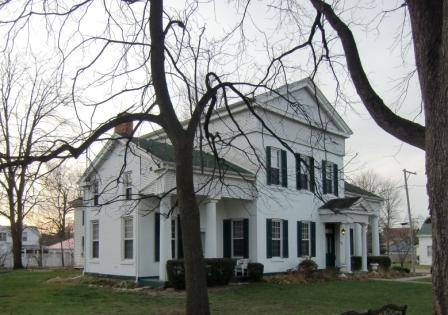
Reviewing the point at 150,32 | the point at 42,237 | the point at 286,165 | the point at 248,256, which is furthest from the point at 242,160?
the point at 42,237

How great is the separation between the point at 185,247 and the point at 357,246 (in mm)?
24915

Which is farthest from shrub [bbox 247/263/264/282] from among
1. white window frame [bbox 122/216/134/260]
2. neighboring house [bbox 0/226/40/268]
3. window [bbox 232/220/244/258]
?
neighboring house [bbox 0/226/40/268]

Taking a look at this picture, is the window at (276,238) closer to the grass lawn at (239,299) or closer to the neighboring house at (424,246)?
the grass lawn at (239,299)

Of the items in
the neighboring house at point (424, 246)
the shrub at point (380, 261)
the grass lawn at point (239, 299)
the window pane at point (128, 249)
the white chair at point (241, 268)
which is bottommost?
the neighboring house at point (424, 246)

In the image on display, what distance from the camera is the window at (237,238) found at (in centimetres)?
2494

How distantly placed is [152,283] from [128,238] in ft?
9.67

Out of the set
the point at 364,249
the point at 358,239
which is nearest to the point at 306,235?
the point at 364,249

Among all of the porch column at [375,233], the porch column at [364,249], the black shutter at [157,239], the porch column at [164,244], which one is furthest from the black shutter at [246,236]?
the porch column at [375,233]

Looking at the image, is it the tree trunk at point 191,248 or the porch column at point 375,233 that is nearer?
the tree trunk at point 191,248

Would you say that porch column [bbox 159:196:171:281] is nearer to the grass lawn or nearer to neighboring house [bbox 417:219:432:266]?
the grass lawn

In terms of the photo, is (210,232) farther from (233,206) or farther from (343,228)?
(343,228)

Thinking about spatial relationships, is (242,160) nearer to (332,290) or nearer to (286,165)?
(286,165)

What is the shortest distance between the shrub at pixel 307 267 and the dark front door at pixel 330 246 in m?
4.17

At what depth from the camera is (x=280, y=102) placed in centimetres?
2633
